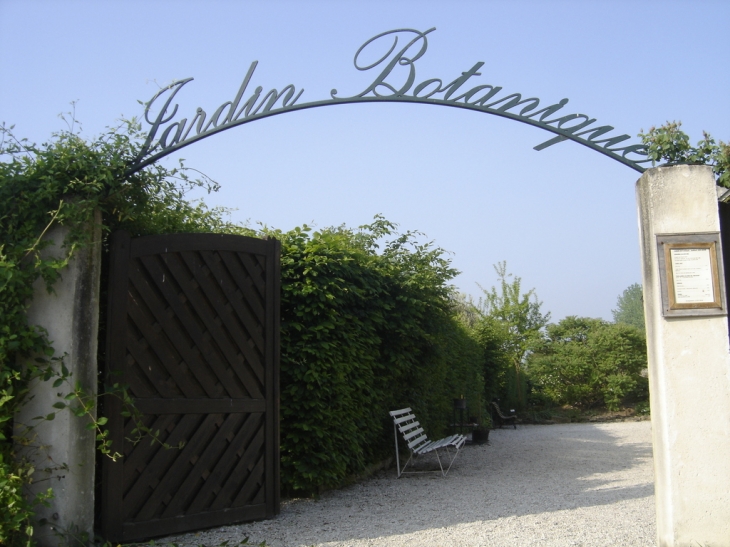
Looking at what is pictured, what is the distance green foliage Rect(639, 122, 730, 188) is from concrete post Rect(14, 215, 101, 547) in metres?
4.20

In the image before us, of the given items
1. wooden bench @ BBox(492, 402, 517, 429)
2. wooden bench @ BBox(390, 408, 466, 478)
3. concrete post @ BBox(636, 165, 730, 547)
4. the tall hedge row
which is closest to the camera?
concrete post @ BBox(636, 165, 730, 547)

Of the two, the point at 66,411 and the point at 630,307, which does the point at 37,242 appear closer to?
the point at 66,411

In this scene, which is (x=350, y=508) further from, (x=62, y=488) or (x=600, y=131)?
(x=600, y=131)

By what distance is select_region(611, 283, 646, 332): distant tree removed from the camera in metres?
58.5

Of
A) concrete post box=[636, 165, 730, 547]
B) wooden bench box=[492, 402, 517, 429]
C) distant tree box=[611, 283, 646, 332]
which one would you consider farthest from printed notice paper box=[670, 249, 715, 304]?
distant tree box=[611, 283, 646, 332]

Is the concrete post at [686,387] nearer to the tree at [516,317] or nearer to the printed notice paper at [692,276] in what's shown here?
the printed notice paper at [692,276]

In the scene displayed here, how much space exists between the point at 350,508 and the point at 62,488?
298cm

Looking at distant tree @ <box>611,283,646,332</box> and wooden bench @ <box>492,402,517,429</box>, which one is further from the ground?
distant tree @ <box>611,283,646,332</box>

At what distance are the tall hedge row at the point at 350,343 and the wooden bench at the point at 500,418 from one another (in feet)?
29.0

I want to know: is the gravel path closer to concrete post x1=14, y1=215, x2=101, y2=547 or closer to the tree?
concrete post x1=14, y1=215, x2=101, y2=547

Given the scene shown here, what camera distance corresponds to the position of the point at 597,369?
22.1 meters

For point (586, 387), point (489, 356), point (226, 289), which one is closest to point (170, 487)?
point (226, 289)

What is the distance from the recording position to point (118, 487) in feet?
16.8

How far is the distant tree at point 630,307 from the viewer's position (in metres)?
58.5
